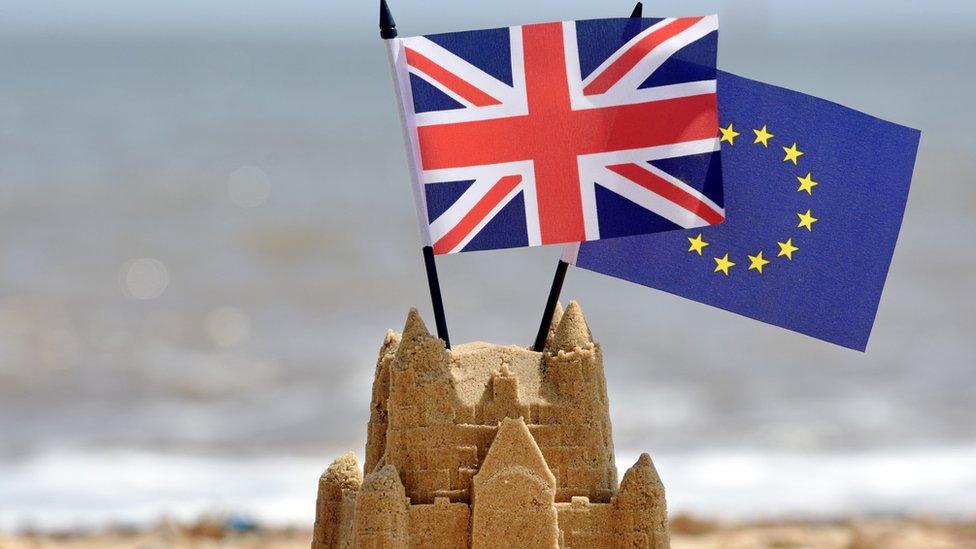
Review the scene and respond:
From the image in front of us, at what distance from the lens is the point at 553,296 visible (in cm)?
1127

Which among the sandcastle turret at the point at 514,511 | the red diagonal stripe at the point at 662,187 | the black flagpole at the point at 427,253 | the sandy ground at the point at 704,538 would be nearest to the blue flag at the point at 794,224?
the red diagonal stripe at the point at 662,187

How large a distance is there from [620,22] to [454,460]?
3505mm

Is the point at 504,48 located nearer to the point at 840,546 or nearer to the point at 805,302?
the point at 805,302

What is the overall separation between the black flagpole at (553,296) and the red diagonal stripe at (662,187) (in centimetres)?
84

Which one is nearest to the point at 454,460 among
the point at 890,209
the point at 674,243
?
the point at 674,243

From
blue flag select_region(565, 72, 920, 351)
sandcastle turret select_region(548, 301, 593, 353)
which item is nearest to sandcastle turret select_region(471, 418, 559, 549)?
sandcastle turret select_region(548, 301, 593, 353)

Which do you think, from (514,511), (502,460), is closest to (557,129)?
(502,460)

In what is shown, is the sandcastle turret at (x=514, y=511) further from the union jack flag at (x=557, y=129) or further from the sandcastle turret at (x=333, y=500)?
the union jack flag at (x=557, y=129)

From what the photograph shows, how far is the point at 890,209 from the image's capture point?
12.1 meters

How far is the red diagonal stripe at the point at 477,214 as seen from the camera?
11.0 m

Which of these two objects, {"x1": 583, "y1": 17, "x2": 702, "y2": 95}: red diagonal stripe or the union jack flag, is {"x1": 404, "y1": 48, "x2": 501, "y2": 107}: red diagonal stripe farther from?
{"x1": 583, "y1": 17, "x2": 702, "y2": 95}: red diagonal stripe

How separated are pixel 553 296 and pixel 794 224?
7.11 ft

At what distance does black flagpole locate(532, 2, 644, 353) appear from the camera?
441 inches

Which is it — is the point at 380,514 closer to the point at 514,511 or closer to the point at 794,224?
the point at 514,511
